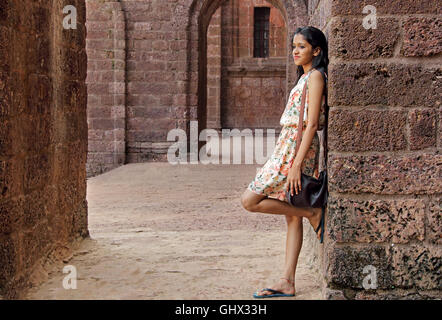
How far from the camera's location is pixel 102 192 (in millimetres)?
8586

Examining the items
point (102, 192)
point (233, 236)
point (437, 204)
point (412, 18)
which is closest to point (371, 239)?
point (437, 204)

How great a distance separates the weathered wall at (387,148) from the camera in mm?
3264

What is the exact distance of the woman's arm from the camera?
3344 millimetres

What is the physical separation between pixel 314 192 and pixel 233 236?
2.10 metres

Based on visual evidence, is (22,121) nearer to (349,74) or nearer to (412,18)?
(349,74)

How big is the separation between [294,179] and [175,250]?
6.00ft

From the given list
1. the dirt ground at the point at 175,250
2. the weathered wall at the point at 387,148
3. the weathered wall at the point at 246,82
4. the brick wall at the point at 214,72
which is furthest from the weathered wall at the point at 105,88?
the weathered wall at the point at 246,82

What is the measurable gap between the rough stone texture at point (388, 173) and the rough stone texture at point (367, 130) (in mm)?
63

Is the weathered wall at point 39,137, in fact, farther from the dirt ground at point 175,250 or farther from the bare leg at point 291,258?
the bare leg at point 291,258

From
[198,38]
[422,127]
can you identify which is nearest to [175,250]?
[422,127]

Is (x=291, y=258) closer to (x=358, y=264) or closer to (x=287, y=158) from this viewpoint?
(x=358, y=264)

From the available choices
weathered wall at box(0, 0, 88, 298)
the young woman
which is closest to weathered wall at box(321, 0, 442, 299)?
the young woman

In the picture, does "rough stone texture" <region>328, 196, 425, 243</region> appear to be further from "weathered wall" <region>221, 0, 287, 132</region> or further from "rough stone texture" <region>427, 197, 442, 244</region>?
"weathered wall" <region>221, 0, 287, 132</region>

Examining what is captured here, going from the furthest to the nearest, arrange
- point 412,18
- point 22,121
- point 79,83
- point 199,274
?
point 79,83, point 199,274, point 22,121, point 412,18
